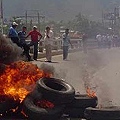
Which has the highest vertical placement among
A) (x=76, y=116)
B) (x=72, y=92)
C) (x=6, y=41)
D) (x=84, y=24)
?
(x=6, y=41)

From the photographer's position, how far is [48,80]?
9.09 meters

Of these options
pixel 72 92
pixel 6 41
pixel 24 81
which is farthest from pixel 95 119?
pixel 6 41

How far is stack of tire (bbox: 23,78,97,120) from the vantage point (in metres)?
7.91

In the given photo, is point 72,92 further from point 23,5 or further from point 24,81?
point 23,5

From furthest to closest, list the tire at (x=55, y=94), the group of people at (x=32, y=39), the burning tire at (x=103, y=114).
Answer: the group of people at (x=32, y=39) < the tire at (x=55, y=94) < the burning tire at (x=103, y=114)

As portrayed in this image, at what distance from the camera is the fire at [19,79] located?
8.53 m

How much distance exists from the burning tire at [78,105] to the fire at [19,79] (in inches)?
37.9

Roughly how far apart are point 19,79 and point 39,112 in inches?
53.9

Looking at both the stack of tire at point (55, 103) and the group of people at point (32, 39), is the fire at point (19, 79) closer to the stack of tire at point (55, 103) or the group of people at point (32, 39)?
the stack of tire at point (55, 103)

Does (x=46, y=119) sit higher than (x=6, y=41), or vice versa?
(x=6, y=41)

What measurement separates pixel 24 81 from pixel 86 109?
5.49 ft

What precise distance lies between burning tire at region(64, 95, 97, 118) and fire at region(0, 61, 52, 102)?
3.16 ft

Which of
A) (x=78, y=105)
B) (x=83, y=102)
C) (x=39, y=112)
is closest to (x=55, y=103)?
(x=39, y=112)

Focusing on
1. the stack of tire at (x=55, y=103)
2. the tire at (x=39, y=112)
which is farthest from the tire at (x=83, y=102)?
the tire at (x=39, y=112)
